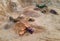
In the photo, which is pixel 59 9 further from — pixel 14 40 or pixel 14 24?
pixel 14 40

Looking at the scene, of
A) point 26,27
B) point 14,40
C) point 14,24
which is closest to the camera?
point 14,40

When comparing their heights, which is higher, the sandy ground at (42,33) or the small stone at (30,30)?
the small stone at (30,30)

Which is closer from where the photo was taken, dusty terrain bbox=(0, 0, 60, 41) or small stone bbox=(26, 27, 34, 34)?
dusty terrain bbox=(0, 0, 60, 41)

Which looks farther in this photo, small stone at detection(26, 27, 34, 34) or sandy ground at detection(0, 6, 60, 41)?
small stone at detection(26, 27, 34, 34)

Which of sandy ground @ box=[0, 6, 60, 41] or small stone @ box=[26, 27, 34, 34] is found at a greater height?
small stone @ box=[26, 27, 34, 34]

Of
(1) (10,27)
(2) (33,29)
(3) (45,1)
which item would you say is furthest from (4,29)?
(3) (45,1)

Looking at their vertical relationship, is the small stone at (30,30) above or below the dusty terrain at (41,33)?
above

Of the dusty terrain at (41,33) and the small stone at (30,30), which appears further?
the small stone at (30,30)

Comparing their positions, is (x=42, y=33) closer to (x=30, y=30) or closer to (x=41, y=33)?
(x=41, y=33)

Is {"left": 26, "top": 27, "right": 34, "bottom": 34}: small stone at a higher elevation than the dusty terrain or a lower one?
higher

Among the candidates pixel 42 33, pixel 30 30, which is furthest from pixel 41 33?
pixel 30 30

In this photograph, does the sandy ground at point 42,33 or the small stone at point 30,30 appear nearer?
the sandy ground at point 42,33
